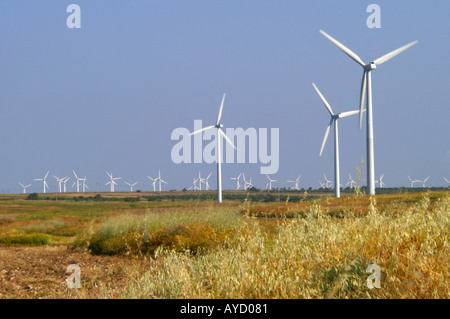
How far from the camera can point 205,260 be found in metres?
8.56

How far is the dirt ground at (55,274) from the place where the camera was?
8711 millimetres

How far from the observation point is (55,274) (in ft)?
37.2

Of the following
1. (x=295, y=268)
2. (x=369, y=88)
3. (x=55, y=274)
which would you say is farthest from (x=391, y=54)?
(x=295, y=268)

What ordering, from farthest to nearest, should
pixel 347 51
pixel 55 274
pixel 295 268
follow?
pixel 347 51 < pixel 55 274 < pixel 295 268

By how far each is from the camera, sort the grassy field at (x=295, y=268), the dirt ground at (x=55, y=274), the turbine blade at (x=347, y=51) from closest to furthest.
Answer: the grassy field at (x=295, y=268) → the dirt ground at (x=55, y=274) → the turbine blade at (x=347, y=51)

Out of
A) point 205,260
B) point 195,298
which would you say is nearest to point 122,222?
point 205,260

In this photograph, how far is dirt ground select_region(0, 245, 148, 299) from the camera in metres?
8.71

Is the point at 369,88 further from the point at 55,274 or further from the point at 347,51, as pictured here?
the point at 55,274

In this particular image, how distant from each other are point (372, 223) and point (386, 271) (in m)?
2.70

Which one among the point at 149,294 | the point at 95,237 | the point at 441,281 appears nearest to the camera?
the point at 441,281

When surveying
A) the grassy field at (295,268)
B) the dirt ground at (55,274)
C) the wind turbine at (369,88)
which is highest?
the wind turbine at (369,88)

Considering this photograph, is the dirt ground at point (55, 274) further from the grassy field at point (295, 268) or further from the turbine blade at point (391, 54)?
the turbine blade at point (391, 54)

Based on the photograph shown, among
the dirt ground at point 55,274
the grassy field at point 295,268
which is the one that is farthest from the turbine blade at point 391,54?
the dirt ground at point 55,274
